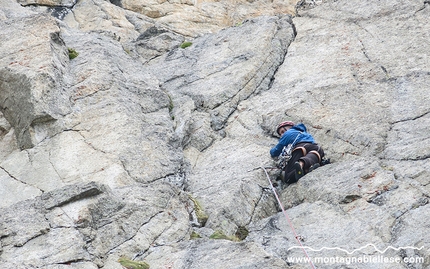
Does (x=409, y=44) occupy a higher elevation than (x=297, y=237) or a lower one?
Result: higher

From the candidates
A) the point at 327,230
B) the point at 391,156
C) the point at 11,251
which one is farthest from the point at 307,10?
the point at 11,251

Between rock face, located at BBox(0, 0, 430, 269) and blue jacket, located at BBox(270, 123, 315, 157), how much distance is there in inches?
14.9

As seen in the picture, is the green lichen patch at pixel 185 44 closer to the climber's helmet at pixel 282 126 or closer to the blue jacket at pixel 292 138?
the climber's helmet at pixel 282 126

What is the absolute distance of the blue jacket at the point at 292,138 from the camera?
16.0 metres

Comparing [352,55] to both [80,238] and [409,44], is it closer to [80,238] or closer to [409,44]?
[409,44]

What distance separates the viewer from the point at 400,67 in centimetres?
1903

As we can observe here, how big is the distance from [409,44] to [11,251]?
44.6ft

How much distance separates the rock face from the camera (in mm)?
12102

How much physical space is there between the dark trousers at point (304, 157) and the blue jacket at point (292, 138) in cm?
24

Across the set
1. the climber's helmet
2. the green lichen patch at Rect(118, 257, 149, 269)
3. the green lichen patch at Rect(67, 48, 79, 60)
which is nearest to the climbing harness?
the climber's helmet

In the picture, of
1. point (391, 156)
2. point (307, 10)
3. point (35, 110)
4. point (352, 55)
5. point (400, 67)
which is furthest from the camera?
point (307, 10)

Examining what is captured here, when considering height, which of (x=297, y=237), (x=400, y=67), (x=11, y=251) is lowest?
(x=11, y=251)

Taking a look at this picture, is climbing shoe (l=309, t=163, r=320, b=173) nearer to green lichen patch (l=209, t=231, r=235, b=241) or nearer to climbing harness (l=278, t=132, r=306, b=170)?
climbing harness (l=278, t=132, r=306, b=170)

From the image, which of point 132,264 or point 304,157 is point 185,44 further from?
point 132,264
